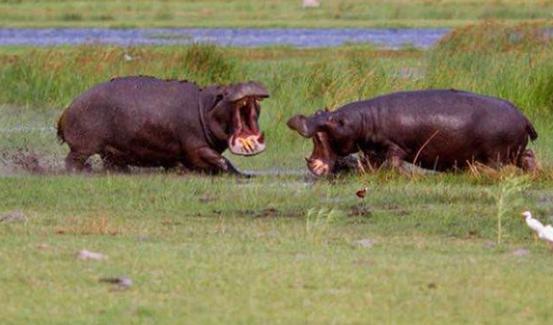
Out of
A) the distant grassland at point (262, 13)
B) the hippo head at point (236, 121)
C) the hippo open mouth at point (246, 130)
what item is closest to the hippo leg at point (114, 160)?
the hippo head at point (236, 121)

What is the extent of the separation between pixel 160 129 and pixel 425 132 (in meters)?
2.22

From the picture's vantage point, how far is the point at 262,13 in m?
51.8

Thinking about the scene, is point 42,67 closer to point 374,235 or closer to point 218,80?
point 218,80

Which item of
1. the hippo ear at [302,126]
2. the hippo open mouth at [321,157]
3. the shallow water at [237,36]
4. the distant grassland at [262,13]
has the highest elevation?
the hippo ear at [302,126]

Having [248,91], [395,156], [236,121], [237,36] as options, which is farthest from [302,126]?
[237,36]

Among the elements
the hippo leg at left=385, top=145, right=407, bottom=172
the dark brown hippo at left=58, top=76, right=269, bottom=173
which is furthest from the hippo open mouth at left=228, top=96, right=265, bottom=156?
the hippo leg at left=385, top=145, right=407, bottom=172

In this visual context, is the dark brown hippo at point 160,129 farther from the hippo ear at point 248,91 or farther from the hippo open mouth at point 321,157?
the hippo open mouth at point 321,157

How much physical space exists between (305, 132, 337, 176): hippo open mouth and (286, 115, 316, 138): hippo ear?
68 millimetres

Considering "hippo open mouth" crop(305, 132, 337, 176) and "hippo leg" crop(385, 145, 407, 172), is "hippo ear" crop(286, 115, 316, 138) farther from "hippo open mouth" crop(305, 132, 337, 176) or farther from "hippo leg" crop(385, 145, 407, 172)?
"hippo leg" crop(385, 145, 407, 172)

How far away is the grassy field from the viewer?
751 centimetres

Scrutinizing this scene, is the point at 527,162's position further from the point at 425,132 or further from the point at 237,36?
the point at 237,36

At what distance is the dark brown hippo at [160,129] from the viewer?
13.7 m

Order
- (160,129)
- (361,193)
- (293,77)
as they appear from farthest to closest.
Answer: (293,77) < (160,129) < (361,193)

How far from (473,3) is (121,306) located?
45.5 meters
